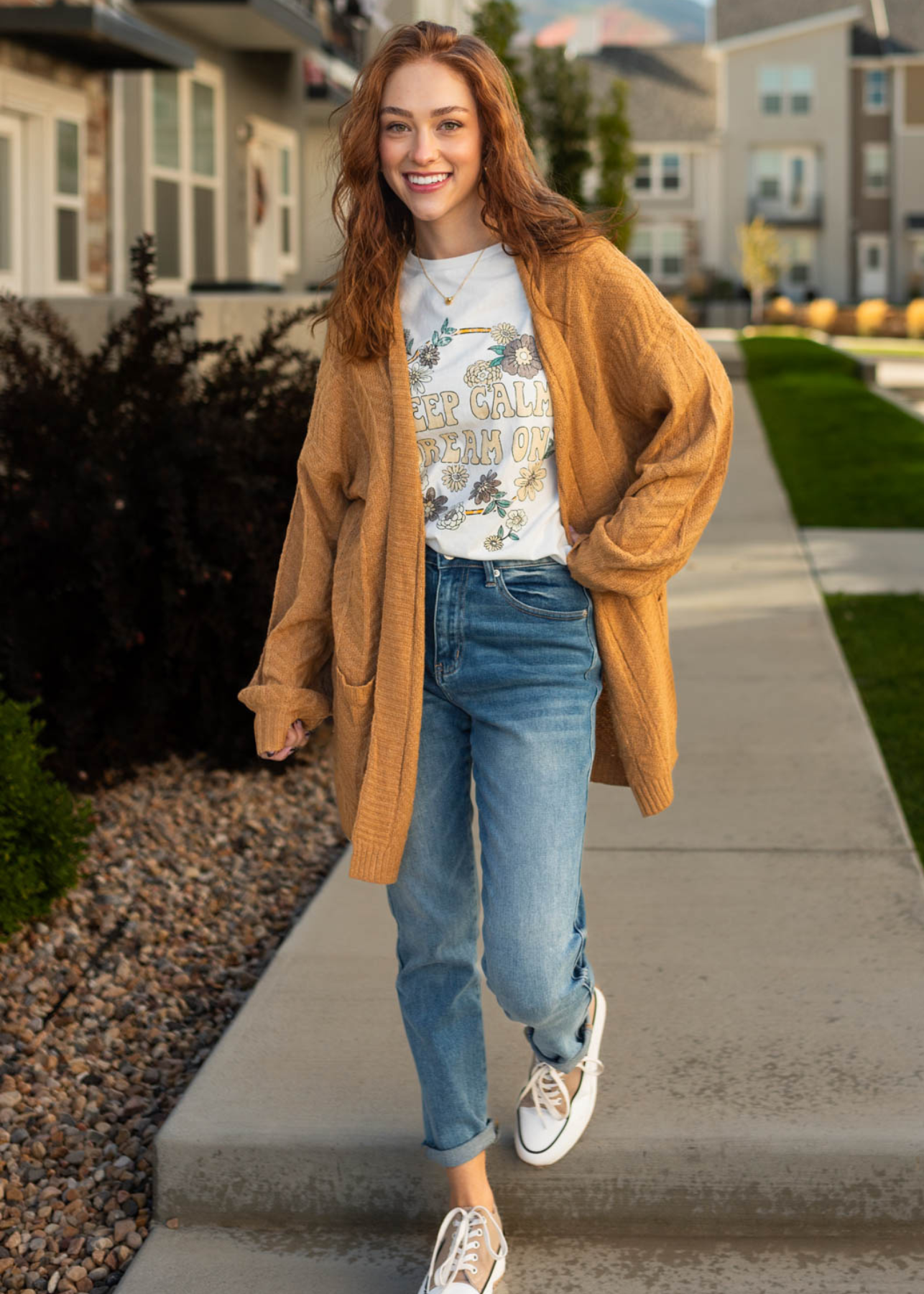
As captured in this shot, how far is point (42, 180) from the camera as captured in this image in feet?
37.8

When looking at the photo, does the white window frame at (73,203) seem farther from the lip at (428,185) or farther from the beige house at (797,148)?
the beige house at (797,148)

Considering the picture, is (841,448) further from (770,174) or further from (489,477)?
(770,174)

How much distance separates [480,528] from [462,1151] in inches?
41.7

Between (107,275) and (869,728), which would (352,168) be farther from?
(107,275)

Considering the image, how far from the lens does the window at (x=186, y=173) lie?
44.2 ft

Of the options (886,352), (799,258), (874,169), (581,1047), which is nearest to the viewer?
(581,1047)

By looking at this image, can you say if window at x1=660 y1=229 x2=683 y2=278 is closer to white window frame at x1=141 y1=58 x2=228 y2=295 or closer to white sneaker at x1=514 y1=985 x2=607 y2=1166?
white window frame at x1=141 y1=58 x2=228 y2=295

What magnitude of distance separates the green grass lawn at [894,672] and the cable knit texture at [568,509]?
2329mm

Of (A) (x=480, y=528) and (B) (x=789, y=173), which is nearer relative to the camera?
(A) (x=480, y=528)

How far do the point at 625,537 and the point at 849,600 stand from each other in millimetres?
5460

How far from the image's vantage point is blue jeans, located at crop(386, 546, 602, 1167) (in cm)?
246

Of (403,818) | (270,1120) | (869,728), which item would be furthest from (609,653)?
(869,728)

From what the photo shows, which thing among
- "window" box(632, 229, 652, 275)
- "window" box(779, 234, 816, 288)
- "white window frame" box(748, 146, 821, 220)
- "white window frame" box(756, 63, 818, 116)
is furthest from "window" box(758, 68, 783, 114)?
"window" box(632, 229, 652, 275)

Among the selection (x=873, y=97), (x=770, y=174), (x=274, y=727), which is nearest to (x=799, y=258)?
(x=770, y=174)
